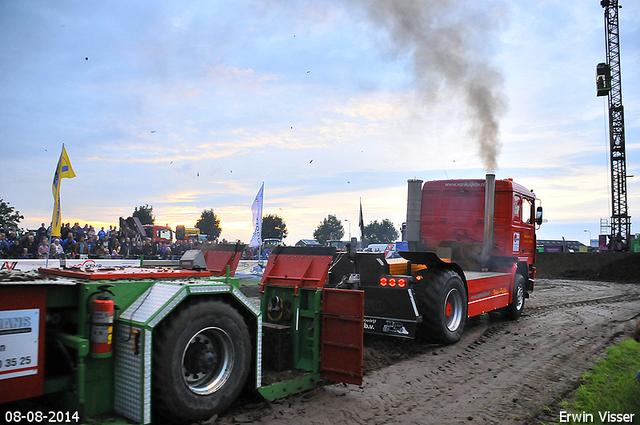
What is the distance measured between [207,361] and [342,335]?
1559 mm

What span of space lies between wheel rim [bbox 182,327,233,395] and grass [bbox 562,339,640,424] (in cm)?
340

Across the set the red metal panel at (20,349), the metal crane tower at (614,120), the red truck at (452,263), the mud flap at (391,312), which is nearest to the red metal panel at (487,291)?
the red truck at (452,263)

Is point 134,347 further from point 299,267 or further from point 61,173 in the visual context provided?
point 61,173

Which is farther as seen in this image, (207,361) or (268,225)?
(268,225)

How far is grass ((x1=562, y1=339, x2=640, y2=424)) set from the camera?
4.43m

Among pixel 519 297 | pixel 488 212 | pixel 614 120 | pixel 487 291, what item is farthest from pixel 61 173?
pixel 614 120

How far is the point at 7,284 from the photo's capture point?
305cm

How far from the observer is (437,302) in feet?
→ 23.7

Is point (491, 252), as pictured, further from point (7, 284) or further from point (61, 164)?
point (61, 164)

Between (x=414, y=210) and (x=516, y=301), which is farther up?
(x=414, y=210)

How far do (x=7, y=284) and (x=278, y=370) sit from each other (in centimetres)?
303

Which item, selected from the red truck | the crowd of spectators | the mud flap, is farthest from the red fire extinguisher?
the crowd of spectators

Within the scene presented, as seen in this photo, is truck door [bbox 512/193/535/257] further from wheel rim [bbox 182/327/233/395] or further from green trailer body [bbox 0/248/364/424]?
wheel rim [bbox 182/327/233/395]

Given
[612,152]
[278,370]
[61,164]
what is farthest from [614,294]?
[612,152]
